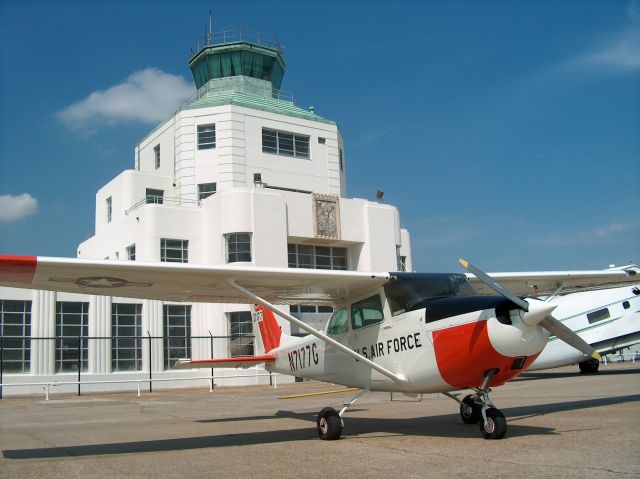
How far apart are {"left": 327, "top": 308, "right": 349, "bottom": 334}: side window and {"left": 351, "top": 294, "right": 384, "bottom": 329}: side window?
0.68 feet

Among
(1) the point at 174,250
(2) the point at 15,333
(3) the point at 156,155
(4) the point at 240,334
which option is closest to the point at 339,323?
(4) the point at 240,334

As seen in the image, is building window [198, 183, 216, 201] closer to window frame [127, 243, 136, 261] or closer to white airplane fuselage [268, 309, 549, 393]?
window frame [127, 243, 136, 261]

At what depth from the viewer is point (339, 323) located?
33.8ft

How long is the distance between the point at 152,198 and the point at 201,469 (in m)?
30.6

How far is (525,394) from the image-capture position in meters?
15.6

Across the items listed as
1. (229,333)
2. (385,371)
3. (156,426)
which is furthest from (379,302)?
(229,333)

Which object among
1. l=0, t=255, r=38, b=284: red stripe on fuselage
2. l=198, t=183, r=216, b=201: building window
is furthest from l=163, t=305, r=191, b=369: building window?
l=0, t=255, r=38, b=284: red stripe on fuselage

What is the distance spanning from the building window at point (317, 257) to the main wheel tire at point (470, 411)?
2422 cm

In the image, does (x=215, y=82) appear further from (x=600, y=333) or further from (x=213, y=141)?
Result: (x=600, y=333)

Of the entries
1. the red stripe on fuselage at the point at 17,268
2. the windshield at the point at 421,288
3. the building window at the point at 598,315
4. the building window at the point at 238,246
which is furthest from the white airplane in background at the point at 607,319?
the red stripe on fuselage at the point at 17,268

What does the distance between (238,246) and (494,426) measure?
2474cm

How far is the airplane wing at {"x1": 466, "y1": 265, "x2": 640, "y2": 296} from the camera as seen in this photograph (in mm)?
11297

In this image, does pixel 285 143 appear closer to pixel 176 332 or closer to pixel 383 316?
pixel 176 332

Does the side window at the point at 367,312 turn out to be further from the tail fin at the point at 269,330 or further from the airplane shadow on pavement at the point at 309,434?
the tail fin at the point at 269,330
